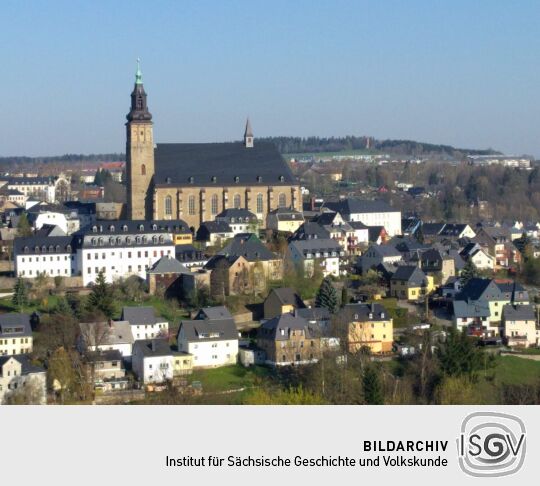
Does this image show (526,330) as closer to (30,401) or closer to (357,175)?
(30,401)

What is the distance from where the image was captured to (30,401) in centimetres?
1980

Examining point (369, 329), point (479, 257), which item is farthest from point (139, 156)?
point (369, 329)

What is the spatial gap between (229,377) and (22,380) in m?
3.56

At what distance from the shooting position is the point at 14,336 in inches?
907

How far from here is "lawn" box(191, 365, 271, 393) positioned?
21516 millimetres

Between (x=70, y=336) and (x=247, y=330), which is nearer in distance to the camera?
(x=70, y=336)

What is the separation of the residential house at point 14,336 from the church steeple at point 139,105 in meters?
14.2

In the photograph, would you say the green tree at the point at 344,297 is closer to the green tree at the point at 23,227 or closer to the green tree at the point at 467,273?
the green tree at the point at 467,273

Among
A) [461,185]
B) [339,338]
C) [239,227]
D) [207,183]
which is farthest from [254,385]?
[461,185]

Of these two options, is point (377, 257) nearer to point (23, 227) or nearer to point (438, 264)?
point (438, 264)

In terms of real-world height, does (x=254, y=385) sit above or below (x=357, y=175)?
below

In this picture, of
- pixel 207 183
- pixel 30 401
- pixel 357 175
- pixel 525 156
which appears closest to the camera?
pixel 30 401

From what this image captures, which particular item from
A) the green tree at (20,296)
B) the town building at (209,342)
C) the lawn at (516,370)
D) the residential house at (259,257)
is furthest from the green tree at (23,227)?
the lawn at (516,370)

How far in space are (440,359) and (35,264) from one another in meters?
10.1
